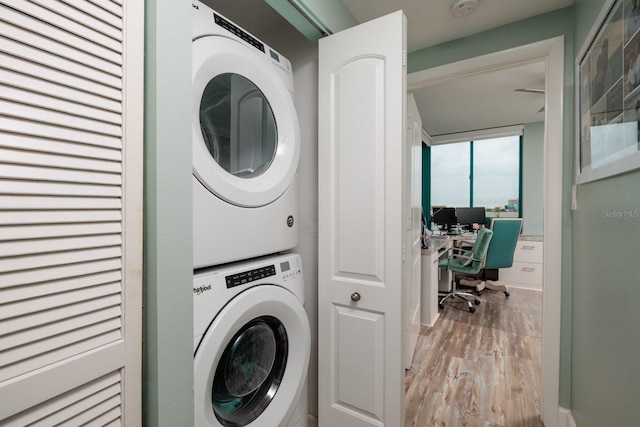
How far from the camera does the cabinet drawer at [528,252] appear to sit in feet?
13.0

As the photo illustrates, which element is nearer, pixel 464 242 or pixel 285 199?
pixel 285 199

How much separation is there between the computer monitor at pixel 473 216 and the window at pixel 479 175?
0.19 m

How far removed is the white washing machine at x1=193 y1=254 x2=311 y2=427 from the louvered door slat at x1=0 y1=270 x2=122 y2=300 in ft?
0.93

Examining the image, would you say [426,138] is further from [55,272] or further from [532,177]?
[55,272]

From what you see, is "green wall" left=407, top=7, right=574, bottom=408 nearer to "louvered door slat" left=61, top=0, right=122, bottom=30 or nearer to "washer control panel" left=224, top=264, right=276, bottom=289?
"washer control panel" left=224, top=264, right=276, bottom=289

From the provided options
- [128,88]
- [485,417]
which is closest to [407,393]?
[485,417]

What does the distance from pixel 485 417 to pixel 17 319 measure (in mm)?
2123

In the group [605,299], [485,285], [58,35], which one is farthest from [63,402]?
[485,285]

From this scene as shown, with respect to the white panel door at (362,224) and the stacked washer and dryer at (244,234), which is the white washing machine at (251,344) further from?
the white panel door at (362,224)

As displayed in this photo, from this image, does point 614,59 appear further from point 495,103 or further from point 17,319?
point 495,103

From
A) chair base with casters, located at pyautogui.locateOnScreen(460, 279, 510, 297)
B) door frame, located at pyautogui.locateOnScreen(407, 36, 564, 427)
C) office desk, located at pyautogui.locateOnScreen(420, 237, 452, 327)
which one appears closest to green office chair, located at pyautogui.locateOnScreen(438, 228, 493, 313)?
chair base with casters, located at pyautogui.locateOnScreen(460, 279, 510, 297)

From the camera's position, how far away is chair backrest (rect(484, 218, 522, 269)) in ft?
11.5

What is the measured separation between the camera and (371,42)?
123 centimetres

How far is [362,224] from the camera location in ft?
4.20
